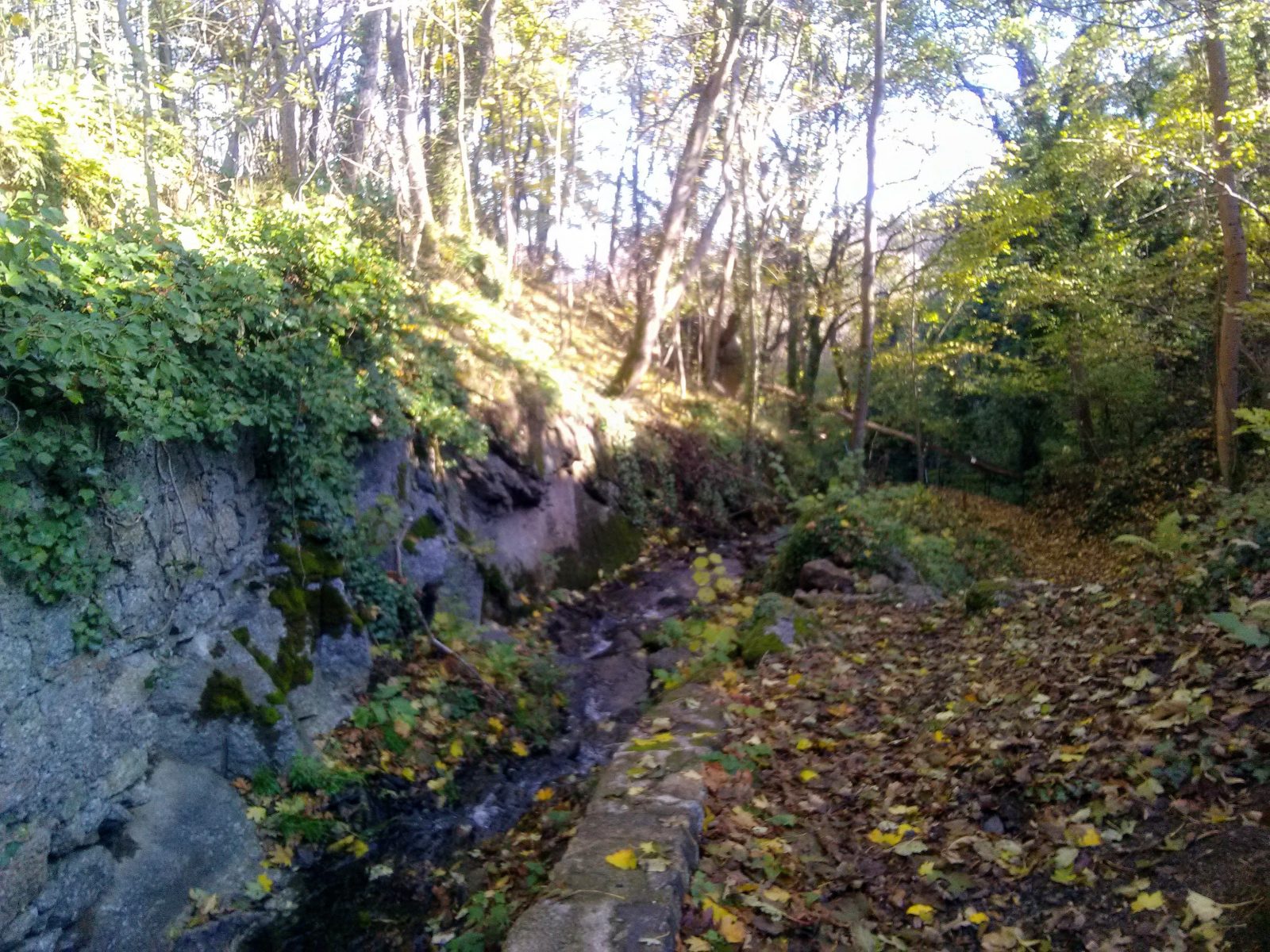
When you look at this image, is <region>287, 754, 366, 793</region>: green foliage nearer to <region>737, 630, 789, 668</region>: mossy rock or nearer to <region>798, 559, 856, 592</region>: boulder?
<region>737, 630, 789, 668</region>: mossy rock

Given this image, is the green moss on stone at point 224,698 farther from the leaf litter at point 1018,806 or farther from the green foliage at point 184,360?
the leaf litter at point 1018,806

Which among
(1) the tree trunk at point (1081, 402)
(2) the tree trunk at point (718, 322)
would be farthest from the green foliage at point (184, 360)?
(1) the tree trunk at point (1081, 402)

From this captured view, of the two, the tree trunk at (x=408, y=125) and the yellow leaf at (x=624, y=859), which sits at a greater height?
the tree trunk at (x=408, y=125)

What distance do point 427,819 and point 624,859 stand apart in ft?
10.9

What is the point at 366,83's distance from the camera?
13406mm

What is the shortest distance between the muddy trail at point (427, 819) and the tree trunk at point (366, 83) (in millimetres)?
6783

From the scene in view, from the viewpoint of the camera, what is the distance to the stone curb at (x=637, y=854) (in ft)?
13.1

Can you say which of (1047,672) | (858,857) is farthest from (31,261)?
(1047,672)

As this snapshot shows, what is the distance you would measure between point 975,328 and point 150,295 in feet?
66.9

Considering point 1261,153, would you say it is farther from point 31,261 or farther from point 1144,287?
point 31,261

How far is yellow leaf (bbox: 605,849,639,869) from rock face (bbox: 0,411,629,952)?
2908 mm

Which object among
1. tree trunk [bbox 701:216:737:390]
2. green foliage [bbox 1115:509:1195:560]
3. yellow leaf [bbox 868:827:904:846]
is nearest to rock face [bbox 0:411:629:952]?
yellow leaf [bbox 868:827:904:846]

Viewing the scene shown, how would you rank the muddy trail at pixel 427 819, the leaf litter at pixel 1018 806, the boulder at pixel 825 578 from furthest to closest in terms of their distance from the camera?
the boulder at pixel 825 578
the muddy trail at pixel 427 819
the leaf litter at pixel 1018 806

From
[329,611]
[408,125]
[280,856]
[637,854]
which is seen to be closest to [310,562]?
[329,611]
